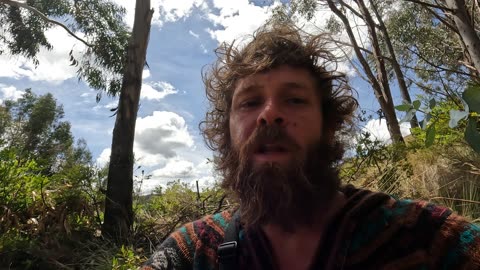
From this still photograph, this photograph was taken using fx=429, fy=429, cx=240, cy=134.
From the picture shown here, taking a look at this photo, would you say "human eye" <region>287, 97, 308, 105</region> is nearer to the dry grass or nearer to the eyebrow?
the eyebrow

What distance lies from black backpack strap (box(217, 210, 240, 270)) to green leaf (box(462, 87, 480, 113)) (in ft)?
2.86

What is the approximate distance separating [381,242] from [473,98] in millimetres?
573

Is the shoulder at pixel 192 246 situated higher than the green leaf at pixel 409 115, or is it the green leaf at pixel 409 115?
the green leaf at pixel 409 115

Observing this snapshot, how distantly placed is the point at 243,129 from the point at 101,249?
3.37m

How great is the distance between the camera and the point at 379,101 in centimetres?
897

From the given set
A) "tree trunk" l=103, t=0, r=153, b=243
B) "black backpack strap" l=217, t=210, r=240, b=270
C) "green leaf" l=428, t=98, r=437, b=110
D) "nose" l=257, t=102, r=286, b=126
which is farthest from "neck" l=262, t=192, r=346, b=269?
"tree trunk" l=103, t=0, r=153, b=243

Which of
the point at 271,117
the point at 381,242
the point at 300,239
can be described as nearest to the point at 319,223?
the point at 300,239

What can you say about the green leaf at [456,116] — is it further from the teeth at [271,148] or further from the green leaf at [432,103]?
the teeth at [271,148]

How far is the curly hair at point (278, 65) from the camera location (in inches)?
77.1

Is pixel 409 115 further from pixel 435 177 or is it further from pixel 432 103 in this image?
pixel 435 177

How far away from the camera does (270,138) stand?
5.27 feet

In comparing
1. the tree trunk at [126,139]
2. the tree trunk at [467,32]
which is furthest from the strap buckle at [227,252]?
the tree trunk at [126,139]

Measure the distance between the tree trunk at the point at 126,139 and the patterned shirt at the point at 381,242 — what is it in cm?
378

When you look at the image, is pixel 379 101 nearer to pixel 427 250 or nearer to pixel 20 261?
pixel 20 261
